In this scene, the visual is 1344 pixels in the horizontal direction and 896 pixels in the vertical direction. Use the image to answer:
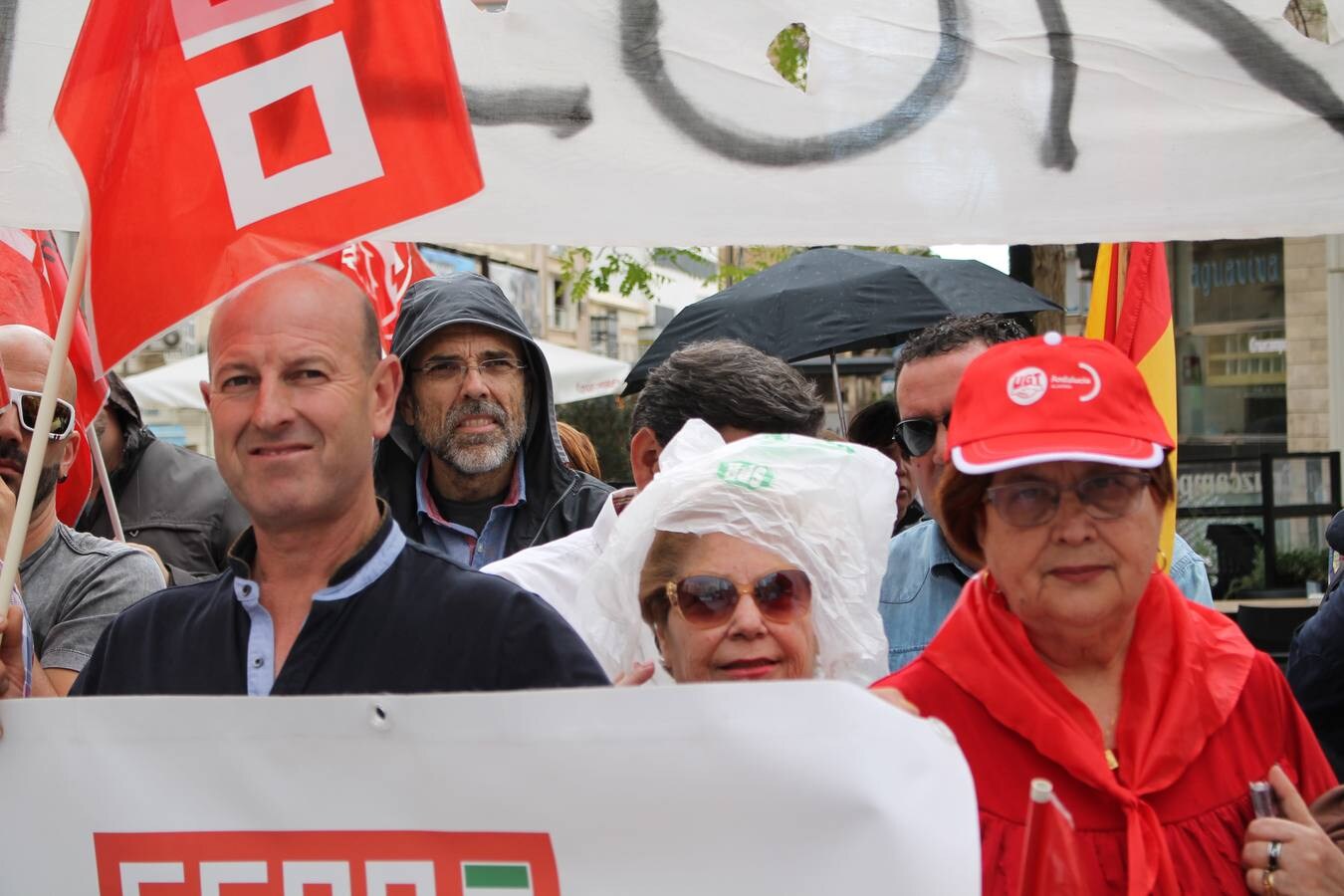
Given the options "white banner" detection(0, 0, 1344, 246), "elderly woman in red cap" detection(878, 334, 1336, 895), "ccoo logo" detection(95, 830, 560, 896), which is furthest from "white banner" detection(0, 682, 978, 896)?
"white banner" detection(0, 0, 1344, 246)

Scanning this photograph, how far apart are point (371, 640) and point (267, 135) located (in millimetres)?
759

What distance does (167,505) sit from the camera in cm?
445

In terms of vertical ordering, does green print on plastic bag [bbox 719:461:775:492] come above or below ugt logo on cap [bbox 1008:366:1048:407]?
below

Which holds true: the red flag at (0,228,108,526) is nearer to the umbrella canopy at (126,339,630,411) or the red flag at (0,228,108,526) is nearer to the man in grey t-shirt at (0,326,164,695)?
the man in grey t-shirt at (0,326,164,695)

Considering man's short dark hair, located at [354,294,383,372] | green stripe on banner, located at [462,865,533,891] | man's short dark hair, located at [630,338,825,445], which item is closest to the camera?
green stripe on banner, located at [462,865,533,891]

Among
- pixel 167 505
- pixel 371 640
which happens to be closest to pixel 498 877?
pixel 371 640

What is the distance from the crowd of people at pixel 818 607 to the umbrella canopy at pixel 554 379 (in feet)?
32.1

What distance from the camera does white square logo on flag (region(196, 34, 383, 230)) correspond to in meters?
2.19

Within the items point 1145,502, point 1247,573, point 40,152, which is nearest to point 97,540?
point 40,152

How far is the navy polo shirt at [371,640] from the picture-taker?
6.96 ft

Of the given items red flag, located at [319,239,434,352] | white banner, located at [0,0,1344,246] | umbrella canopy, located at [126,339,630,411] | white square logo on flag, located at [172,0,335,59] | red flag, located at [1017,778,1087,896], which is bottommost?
umbrella canopy, located at [126,339,630,411]

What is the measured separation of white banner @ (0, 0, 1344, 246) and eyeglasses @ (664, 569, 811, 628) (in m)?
0.56

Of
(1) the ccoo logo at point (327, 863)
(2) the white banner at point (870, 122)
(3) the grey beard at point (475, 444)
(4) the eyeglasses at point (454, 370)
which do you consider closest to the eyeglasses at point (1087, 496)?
(2) the white banner at point (870, 122)

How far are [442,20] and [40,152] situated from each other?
76cm
